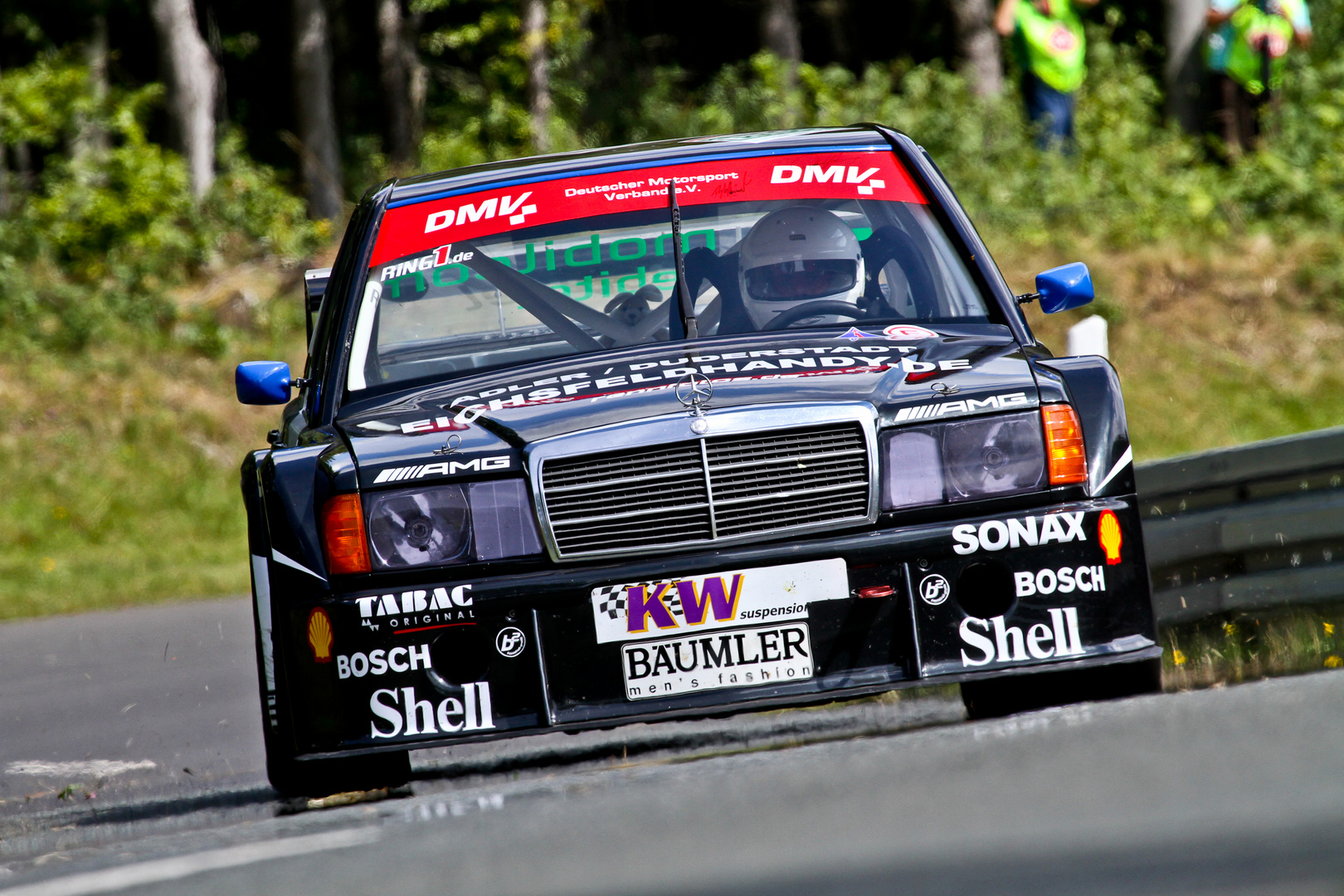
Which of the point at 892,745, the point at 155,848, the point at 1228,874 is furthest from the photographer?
the point at 892,745

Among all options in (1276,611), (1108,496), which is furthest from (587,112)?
(1108,496)

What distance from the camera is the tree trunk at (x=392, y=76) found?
26391mm

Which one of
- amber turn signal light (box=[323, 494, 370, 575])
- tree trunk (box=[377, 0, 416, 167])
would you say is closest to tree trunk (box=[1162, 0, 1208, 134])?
tree trunk (box=[377, 0, 416, 167])

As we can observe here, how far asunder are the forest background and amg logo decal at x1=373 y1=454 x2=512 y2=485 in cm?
663

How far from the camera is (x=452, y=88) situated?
28.5m

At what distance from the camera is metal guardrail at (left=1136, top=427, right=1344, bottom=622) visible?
18.6ft

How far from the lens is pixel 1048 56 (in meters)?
15.5

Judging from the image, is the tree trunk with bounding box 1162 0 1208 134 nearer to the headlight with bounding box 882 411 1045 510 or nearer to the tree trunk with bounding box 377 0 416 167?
the tree trunk with bounding box 377 0 416 167

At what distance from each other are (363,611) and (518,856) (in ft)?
4.48

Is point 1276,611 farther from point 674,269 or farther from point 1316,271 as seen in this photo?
point 1316,271

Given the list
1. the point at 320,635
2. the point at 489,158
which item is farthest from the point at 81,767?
the point at 489,158

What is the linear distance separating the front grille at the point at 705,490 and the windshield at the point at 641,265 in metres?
0.96

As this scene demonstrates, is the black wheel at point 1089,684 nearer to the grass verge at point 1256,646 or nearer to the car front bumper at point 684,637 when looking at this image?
the car front bumper at point 684,637

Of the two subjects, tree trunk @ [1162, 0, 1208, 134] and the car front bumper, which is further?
tree trunk @ [1162, 0, 1208, 134]
